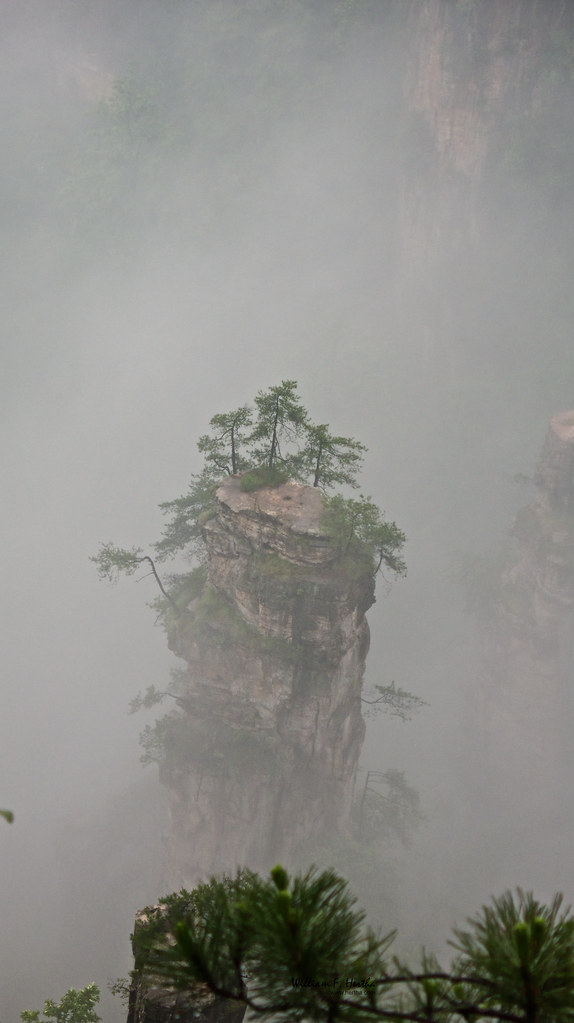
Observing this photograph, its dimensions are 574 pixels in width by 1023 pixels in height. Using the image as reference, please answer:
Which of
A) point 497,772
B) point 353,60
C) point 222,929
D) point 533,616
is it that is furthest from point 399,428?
point 222,929

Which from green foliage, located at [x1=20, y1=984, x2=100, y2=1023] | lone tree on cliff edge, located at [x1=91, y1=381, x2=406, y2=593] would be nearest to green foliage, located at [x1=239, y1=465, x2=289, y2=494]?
lone tree on cliff edge, located at [x1=91, y1=381, x2=406, y2=593]

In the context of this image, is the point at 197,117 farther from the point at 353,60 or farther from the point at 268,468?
the point at 268,468

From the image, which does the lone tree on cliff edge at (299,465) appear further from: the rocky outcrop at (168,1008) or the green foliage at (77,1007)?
the rocky outcrop at (168,1008)

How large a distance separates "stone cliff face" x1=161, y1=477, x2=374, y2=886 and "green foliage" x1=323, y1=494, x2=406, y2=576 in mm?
422

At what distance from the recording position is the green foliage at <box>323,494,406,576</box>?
1530cm

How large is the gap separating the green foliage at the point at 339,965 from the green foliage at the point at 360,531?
1238cm

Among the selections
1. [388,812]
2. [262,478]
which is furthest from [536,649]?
[262,478]

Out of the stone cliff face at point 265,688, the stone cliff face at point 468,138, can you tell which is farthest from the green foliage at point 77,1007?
the stone cliff face at point 468,138

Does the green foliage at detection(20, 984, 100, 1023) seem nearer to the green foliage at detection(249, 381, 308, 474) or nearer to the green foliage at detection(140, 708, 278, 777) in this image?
the green foliage at detection(140, 708, 278, 777)

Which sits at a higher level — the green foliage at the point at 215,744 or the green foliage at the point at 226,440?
the green foliage at the point at 226,440

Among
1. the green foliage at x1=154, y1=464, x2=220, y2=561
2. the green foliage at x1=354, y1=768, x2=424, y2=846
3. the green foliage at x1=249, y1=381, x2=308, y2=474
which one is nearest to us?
the green foliage at x1=249, y1=381, x2=308, y2=474

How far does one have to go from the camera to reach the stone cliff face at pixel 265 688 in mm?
15867

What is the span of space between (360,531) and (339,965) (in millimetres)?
13290

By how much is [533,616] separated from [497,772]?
11769 millimetres
